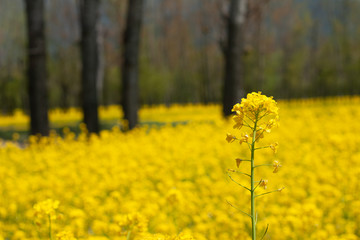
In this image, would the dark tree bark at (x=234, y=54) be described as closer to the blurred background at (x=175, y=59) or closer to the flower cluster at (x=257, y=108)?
the blurred background at (x=175, y=59)

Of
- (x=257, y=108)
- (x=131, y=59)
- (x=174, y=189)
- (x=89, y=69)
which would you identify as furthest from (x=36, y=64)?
(x=257, y=108)

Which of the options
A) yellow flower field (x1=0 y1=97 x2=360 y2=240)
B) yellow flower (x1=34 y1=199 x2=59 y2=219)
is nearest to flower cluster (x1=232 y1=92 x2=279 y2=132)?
yellow flower field (x1=0 y1=97 x2=360 y2=240)

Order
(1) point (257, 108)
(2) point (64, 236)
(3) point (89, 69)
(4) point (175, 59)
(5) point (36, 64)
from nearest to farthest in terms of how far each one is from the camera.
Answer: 1. (1) point (257, 108)
2. (2) point (64, 236)
3. (5) point (36, 64)
4. (3) point (89, 69)
5. (4) point (175, 59)

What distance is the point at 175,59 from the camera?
2121 inches

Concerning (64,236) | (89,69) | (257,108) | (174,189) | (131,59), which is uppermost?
(131,59)

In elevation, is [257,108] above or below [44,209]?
above

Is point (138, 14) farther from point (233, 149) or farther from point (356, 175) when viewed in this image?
point (356, 175)

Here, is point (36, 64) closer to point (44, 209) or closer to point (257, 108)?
point (44, 209)

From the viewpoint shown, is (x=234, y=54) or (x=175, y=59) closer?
(x=234, y=54)

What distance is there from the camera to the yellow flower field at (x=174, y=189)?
387 cm

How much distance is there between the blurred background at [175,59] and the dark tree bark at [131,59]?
35.7 ft

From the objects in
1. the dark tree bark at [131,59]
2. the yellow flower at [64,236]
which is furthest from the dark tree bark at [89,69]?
the yellow flower at [64,236]

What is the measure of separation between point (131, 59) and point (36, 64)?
252cm

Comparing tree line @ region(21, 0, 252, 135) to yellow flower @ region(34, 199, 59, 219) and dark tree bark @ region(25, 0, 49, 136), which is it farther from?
yellow flower @ region(34, 199, 59, 219)
